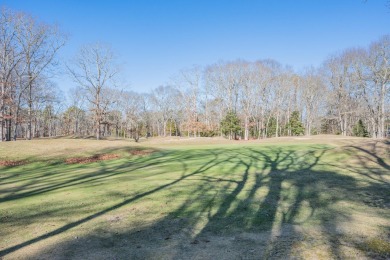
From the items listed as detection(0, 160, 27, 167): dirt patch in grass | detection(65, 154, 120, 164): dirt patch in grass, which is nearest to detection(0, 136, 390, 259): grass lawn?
detection(65, 154, 120, 164): dirt patch in grass

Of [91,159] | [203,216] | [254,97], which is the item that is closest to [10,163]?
[91,159]

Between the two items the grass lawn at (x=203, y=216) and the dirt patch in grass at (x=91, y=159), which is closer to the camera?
the grass lawn at (x=203, y=216)

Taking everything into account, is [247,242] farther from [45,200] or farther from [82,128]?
[82,128]

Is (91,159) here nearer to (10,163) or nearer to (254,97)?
(10,163)

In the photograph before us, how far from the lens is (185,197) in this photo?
7.65 metres

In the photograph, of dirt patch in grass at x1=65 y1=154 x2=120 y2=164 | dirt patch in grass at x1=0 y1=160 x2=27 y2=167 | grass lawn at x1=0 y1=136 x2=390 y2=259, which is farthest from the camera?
dirt patch in grass at x1=65 y1=154 x2=120 y2=164

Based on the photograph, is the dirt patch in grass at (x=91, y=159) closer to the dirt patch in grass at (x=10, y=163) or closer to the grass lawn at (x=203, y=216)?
the dirt patch in grass at (x=10, y=163)

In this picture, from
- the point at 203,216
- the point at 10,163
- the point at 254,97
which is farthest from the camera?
the point at 254,97

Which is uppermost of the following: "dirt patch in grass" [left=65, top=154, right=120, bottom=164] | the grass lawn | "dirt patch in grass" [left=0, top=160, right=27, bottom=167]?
the grass lawn

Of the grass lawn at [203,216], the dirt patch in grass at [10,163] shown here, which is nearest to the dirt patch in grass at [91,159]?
the dirt patch in grass at [10,163]

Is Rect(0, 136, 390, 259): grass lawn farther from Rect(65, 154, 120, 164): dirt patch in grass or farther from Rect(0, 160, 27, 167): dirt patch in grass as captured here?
Rect(0, 160, 27, 167): dirt patch in grass

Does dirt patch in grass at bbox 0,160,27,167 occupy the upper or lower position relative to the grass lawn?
lower

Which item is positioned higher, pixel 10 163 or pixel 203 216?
pixel 203 216

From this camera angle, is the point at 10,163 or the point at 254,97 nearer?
the point at 10,163
